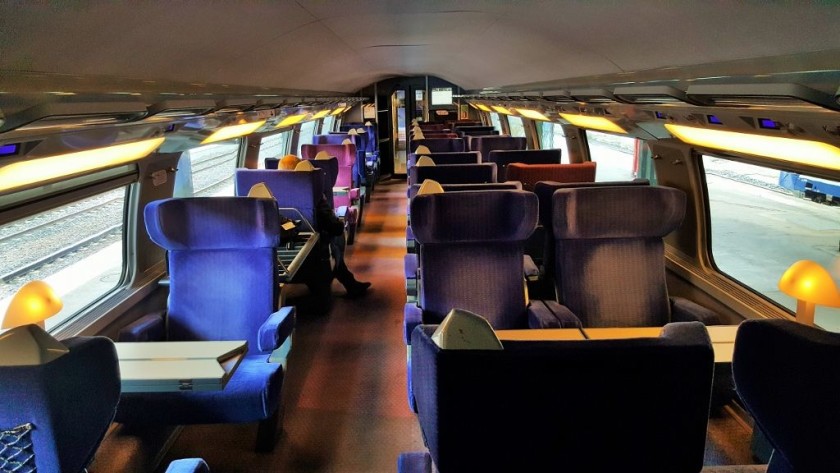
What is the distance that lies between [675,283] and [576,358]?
12.3 ft

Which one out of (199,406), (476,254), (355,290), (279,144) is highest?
(279,144)

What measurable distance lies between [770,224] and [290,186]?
5076 millimetres

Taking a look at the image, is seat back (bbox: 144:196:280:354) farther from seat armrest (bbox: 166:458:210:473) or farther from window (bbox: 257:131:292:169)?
window (bbox: 257:131:292:169)

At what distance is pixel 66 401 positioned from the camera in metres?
1.18

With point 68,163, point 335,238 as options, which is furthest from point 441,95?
point 68,163

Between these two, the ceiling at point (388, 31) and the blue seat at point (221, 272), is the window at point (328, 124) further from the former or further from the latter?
the blue seat at point (221, 272)

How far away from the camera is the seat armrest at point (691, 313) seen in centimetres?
328

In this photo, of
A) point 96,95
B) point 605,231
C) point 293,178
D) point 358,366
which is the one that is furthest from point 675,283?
point 96,95

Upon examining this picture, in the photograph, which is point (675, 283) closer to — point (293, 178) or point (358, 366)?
point (358, 366)

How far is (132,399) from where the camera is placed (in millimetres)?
2803

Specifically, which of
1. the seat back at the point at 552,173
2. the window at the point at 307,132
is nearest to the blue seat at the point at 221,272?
the seat back at the point at 552,173

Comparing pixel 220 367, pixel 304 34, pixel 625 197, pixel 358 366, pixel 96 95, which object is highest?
pixel 304 34

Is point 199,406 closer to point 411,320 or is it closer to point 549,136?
point 411,320

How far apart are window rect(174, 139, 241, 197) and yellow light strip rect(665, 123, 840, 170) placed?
3791 mm
